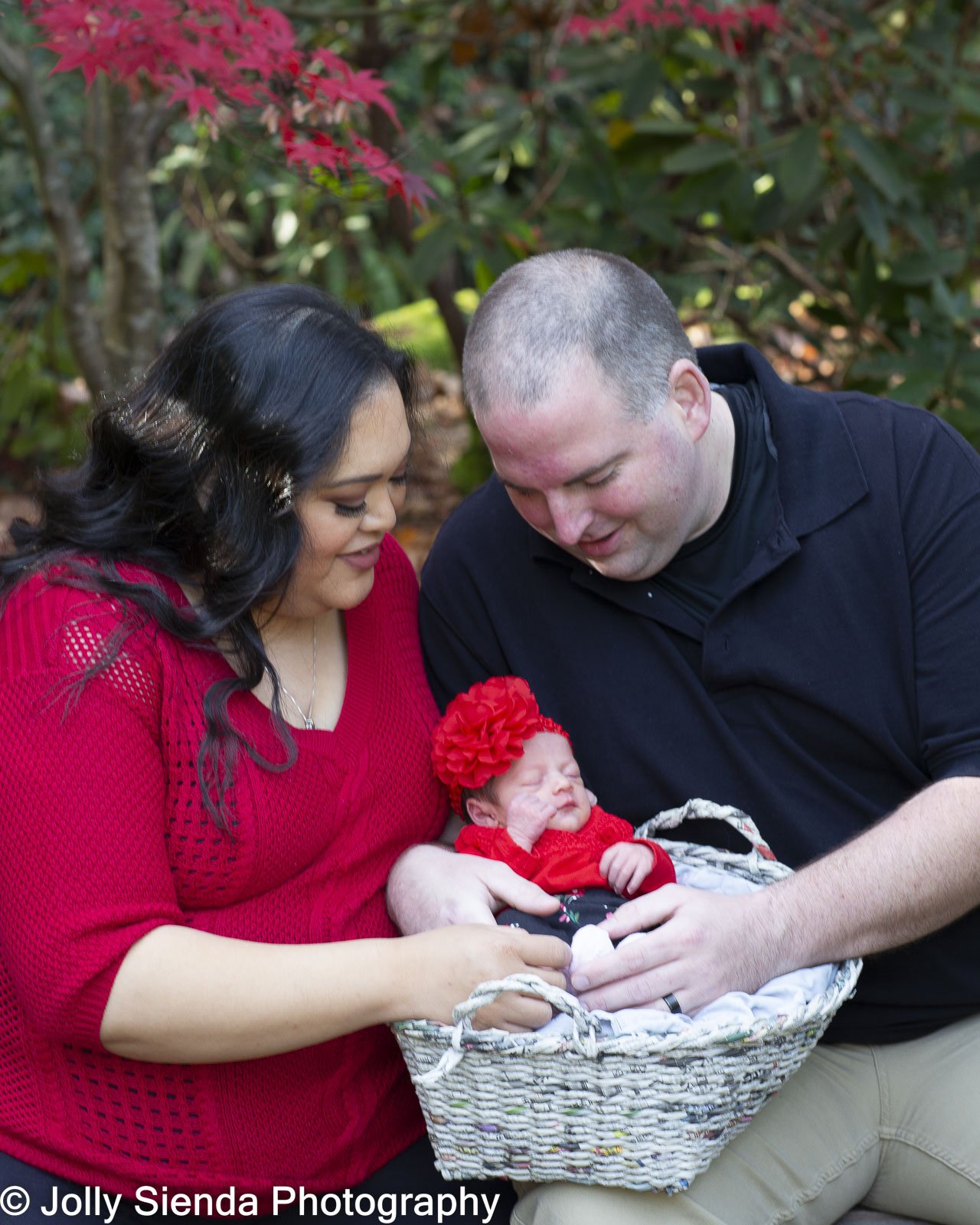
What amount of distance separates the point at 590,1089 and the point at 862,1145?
2.29 ft

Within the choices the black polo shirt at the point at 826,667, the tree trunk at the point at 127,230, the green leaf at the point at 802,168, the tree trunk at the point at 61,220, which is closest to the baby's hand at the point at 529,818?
the black polo shirt at the point at 826,667

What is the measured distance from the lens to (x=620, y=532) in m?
2.29

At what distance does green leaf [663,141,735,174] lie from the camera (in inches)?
165

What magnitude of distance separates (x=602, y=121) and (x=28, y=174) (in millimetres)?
3943

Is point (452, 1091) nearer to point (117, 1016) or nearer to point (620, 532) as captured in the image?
point (117, 1016)

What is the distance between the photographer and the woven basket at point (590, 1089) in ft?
5.76

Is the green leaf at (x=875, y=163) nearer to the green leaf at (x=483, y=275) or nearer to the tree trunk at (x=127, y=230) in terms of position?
the green leaf at (x=483, y=275)

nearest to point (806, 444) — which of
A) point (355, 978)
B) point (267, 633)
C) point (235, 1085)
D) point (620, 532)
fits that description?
point (620, 532)

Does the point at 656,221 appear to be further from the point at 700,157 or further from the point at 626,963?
the point at 626,963

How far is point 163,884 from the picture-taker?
6.21ft

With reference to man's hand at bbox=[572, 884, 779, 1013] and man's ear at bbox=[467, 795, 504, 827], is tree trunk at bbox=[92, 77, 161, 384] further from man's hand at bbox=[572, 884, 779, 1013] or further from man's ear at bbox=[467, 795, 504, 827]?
man's hand at bbox=[572, 884, 779, 1013]

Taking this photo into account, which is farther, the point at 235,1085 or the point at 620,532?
the point at 620,532

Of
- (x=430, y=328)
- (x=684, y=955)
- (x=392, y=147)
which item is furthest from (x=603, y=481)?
(x=430, y=328)

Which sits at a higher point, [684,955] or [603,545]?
[603,545]
